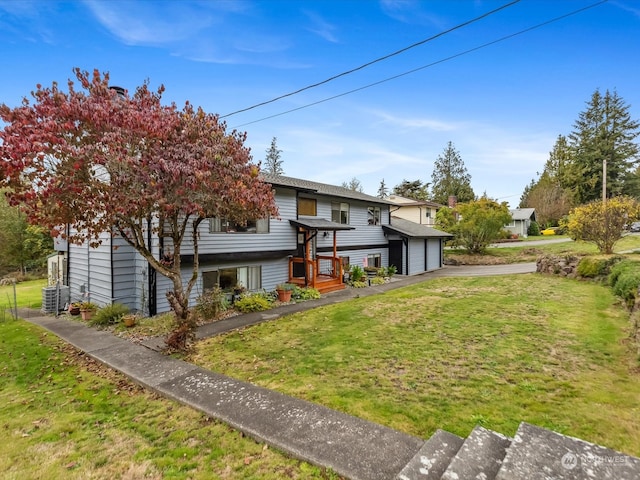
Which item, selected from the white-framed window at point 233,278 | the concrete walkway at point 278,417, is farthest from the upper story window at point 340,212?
the concrete walkway at point 278,417

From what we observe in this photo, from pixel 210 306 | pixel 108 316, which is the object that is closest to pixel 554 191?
pixel 210 306

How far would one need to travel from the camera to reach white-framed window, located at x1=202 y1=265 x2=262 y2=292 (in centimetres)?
1127

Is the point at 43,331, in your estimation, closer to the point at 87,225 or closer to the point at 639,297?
the point at 87,225

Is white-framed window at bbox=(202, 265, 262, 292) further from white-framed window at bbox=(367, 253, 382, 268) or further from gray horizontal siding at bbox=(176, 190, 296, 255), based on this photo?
white-framed window at bbox=(367, 253, 382, 268)

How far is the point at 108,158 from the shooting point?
573cm

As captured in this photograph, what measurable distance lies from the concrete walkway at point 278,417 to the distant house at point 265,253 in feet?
10.7

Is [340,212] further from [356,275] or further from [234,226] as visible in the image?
[234,226]

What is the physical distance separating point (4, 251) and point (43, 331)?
77.3 ft

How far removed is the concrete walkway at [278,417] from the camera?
10.6 ft

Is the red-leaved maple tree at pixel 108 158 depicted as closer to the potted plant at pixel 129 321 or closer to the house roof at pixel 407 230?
the potted plant at pixel 129 321

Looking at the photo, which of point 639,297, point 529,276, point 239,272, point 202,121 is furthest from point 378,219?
point 202,121

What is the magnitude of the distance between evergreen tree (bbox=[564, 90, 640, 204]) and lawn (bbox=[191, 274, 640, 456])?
4524cm

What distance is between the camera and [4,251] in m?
24.9

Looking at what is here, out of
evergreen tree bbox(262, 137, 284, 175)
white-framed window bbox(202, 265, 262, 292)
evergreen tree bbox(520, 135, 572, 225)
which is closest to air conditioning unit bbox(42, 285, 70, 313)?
white-framed window bbox(202, 265, 262, 292)
